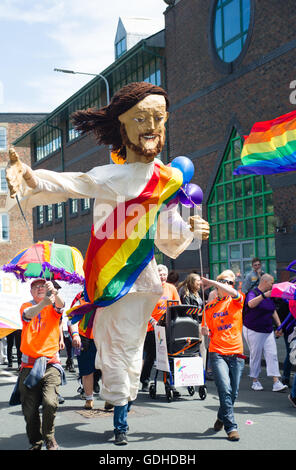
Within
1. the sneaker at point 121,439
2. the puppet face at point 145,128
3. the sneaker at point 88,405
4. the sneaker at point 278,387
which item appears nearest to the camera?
the puppet face at point 145,128

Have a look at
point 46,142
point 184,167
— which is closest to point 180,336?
point 184,167

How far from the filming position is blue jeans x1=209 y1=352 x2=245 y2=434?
18.4ft

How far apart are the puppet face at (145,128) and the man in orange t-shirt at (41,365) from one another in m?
1.41

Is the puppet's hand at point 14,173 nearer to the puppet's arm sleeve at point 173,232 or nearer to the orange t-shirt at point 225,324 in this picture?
the puppet's arm sleeve at point 173,232

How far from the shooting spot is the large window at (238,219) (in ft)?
54.8

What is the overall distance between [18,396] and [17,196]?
2.03 m

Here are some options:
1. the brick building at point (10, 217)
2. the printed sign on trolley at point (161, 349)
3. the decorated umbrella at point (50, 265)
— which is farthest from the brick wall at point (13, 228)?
the printed sign on trolley at point (161, 349)

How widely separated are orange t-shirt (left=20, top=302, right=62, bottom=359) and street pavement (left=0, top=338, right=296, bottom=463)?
877 millimetres

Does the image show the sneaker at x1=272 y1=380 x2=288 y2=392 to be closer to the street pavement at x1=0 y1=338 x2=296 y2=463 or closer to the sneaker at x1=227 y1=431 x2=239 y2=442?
the street pavement at x1=0 y1=338 x2=296 y2=463

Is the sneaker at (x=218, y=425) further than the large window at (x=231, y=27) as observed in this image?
No

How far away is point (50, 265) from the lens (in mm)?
9445

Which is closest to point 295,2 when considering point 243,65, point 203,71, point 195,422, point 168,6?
point 243,65

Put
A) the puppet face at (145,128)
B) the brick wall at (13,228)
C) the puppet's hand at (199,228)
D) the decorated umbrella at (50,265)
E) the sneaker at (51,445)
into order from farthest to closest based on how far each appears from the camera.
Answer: the brick wall at (13,228) → the decorated umbrella at (50,265) → the puppet's hand at (199,228) → the puppet face at (145,128) → the sneaker at (51,445)
